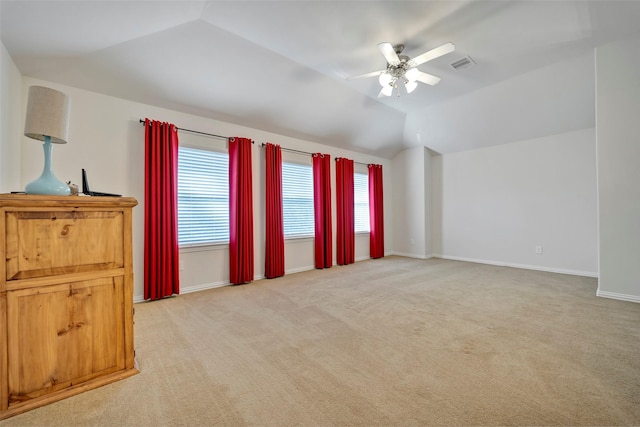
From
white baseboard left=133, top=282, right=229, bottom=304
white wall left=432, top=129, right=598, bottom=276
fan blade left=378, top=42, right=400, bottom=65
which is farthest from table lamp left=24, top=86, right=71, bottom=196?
white wall left=432, top=129, right=598, bottom=276

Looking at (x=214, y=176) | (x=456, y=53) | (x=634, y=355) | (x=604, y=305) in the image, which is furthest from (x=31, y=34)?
(x=604, y=305)

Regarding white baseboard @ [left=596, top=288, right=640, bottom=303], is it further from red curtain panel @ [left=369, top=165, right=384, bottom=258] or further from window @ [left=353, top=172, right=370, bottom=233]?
window @ [left=353, top=172, right=370, bottom=233]

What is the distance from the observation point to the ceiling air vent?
11.4 feet

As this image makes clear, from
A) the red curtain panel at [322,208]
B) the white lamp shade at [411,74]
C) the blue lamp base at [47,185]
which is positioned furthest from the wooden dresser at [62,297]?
the red curtain panel at [322,208]

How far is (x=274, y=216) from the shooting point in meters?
4.49

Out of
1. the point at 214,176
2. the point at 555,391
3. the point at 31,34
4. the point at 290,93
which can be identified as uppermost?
the point at 290,93

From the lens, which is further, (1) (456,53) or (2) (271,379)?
(1) (456,53)

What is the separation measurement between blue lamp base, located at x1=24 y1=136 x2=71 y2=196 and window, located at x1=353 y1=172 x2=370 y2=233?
520cm

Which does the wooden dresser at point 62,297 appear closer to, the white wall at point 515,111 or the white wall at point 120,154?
the white wall at point 120,154

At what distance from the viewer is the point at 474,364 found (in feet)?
6.11

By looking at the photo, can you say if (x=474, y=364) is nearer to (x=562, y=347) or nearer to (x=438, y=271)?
(x=562, y=347)

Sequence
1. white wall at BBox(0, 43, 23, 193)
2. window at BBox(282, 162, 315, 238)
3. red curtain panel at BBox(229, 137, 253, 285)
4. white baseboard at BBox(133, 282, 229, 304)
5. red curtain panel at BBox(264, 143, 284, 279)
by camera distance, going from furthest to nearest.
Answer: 1. window at BBox(282, 162, 315, 238)
2. red curtain panel at BBox(264, 143, 284, 279)
3. red curtain panel at BBox(229, 137, 253, 285)
4. white baseboard at BBox(133, 282, 229, 304)
5. white wall at BBox(0, 43, 23, 193)

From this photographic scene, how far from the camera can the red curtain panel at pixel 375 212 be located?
6379 mm

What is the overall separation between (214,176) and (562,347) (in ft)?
14.1
